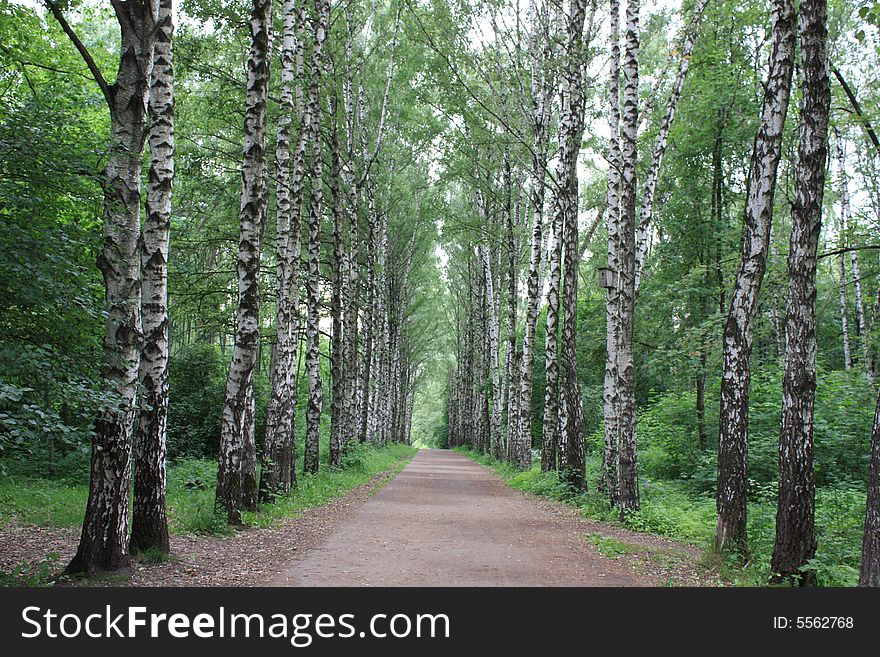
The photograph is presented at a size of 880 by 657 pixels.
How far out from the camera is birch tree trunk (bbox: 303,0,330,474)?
14773 mm

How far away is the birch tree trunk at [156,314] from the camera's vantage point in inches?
299

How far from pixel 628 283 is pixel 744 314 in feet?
15.8

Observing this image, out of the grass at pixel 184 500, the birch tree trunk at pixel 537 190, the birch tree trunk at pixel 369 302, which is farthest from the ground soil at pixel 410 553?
the birch tree trunk at pixel 369 302

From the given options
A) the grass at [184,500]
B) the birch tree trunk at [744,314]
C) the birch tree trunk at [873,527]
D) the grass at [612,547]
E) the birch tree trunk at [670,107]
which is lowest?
the grass at [612,547]

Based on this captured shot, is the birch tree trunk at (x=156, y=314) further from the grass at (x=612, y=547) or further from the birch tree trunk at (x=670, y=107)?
the birch tree trunk at (x=670, y=107)

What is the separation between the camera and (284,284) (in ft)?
42.3

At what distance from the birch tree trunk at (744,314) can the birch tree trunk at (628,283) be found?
406 centimetres

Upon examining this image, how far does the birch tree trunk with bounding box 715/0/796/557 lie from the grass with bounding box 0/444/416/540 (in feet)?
22.5

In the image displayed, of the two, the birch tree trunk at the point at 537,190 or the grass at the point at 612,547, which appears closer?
the grass at the point at 612,547

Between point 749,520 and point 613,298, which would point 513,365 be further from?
point 749,520

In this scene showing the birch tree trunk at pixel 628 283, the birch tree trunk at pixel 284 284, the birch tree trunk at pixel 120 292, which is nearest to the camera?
the birch tree trunk at pixel 120 292

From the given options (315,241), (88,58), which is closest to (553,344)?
(315,241)

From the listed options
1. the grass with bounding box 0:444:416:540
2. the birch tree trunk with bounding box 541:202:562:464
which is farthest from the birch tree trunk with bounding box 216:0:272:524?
the birch tree trunk with bounding box 541:202:562:464

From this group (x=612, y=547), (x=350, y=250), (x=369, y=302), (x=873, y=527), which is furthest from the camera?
(x=369, y=302)
